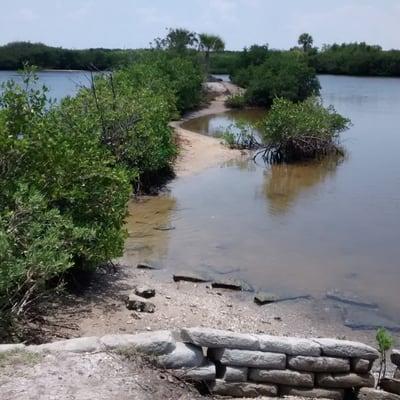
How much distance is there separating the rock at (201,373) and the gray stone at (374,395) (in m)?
1.69

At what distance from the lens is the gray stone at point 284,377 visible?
20.4ft

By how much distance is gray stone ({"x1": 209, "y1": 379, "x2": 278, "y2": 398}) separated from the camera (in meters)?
6.08

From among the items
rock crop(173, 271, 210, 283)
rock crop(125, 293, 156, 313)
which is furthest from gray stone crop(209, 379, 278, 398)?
rock crop(173, 271, 210, 283)

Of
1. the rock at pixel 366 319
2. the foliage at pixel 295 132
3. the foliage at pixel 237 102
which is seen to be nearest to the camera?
the rock at pixel 366 319

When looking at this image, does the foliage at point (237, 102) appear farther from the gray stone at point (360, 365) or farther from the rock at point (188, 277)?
the gray stone at point (360, 365)

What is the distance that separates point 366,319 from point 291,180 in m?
12.3

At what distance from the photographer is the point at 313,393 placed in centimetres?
641

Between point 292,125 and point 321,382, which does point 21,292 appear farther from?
point 292,125

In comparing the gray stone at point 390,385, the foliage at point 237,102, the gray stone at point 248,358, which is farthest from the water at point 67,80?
the foliage at point 237,102

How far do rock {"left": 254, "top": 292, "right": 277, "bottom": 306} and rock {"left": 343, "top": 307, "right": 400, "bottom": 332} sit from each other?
1.24 m

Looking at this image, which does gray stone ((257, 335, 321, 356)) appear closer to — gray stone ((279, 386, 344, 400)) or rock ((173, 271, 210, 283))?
gray stone ((279, 386, 344, 400))

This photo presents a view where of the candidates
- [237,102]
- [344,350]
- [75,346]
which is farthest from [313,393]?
[237,102]

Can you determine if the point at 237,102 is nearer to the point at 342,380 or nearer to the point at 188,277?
the point at 188,277

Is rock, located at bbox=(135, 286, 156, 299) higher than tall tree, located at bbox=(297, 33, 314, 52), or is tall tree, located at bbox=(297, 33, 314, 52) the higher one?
tall tree, located at bbox=(297, 33, 314, 52)
